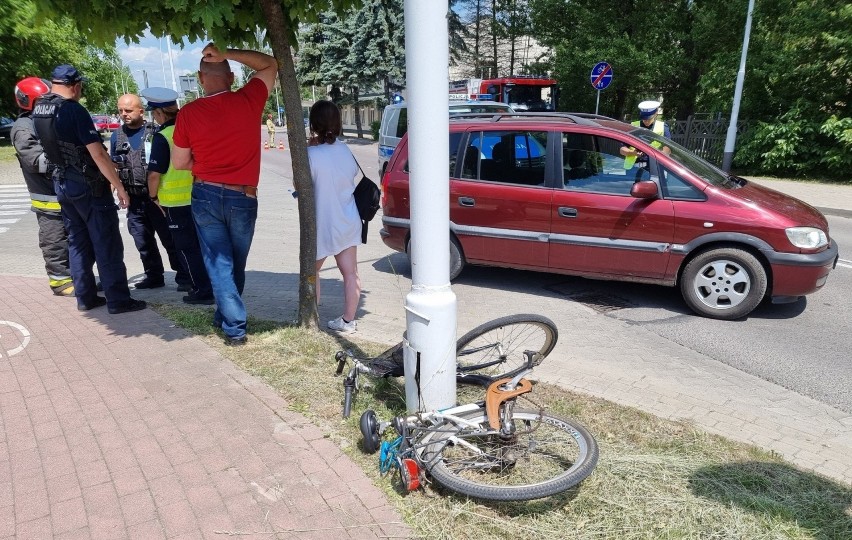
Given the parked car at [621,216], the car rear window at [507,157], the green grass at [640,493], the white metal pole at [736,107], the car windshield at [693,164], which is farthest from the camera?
the white metal pole at [736,107]

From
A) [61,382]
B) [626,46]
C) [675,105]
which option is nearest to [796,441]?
[61,382]

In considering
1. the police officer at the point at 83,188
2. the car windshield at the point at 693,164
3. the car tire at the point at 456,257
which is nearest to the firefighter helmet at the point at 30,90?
the police officer at the point at 83,188

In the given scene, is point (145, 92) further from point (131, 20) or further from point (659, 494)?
point (659, 494)

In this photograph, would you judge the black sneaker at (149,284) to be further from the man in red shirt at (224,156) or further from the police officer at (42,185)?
the man in red shirt at (224,156)

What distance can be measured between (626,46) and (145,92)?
66.9 feet

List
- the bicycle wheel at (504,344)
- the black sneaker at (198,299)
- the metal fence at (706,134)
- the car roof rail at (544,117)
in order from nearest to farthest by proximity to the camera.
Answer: the bicycle wheel at (504,344) < the black sneaker at (198,299) < the car roof rail at (544,117) < the metal fence at (706,134)

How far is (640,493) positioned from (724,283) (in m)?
3.46

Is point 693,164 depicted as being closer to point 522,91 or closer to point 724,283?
point 724,283

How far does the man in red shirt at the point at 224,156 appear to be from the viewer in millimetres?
4141

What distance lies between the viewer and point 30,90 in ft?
18.1

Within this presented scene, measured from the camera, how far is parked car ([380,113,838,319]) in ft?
18.0

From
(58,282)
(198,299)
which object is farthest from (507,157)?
(58,282)

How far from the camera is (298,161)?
14.4ft

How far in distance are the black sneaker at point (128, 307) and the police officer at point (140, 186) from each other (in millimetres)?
727
